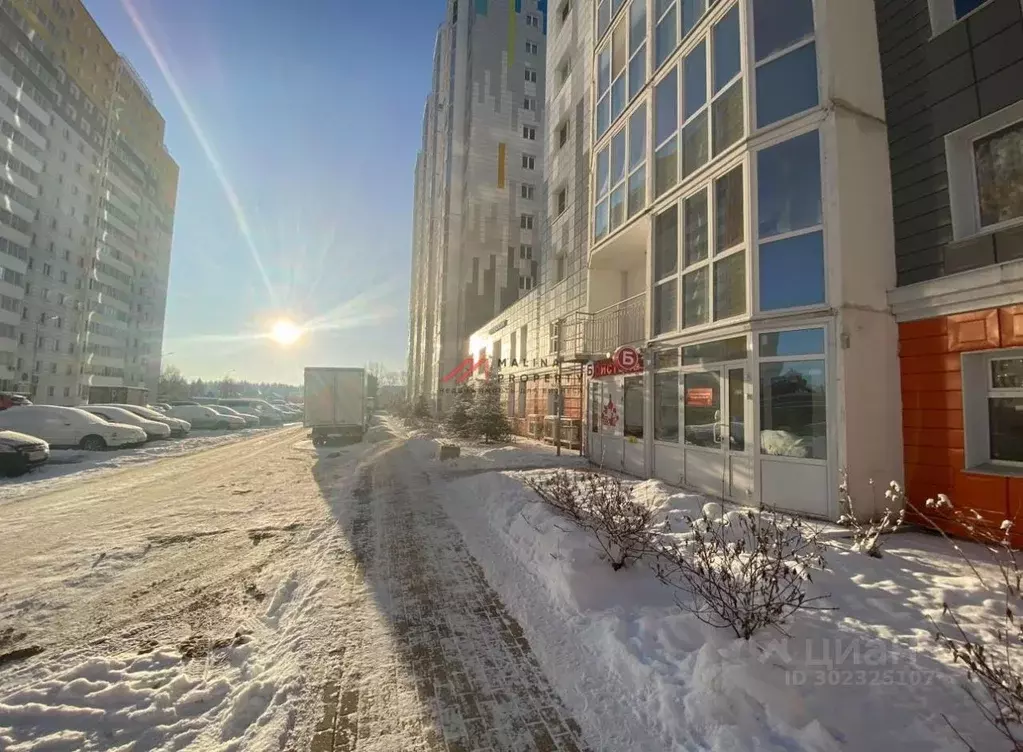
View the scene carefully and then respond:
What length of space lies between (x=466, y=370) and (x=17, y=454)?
27.3 m

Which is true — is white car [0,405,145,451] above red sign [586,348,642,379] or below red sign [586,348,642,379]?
below

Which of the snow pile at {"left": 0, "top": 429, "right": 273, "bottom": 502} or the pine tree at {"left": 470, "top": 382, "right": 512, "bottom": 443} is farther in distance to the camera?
the pine tree at {"left": 470, "top": 382, "right": 512, "bottom": 443}

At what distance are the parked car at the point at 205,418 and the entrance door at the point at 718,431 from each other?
29644 mm

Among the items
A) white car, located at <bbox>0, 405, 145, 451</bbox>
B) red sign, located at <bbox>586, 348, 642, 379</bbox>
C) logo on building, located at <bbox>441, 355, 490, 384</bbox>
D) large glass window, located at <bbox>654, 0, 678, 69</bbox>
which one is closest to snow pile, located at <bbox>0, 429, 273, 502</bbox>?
white car, located at <bbox>0, 405, 145, 451</bbox>

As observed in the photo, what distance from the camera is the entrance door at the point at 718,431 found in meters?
7.39

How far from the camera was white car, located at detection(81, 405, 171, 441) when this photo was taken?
17916mm

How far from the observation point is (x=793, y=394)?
6.82m

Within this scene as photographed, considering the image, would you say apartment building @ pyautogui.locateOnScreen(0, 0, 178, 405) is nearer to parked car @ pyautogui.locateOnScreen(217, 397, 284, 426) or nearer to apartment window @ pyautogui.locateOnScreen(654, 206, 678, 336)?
parked car @ pyautogui.locateOnScreen(217, 397, 284, 426)

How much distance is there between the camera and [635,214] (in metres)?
11.0

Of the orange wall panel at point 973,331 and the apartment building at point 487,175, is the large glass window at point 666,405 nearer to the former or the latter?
the orange wall panel at point 973,331

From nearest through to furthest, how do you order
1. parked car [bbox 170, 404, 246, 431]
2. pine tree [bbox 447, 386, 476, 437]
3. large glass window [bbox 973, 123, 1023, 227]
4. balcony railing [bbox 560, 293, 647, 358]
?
large glass window [bbox 973, 123, 1023, 227] → balcony railing [bbox 560, 293, 647, 358] → pine tree [bbox 447, 386, 476, 437] → parked car [bbox 170, 404, 246, 431]

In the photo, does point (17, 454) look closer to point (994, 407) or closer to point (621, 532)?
point (621, 532)

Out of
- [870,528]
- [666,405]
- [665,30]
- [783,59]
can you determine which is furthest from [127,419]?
[783,59]

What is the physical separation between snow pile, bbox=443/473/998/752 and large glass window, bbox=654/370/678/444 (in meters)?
4.49
